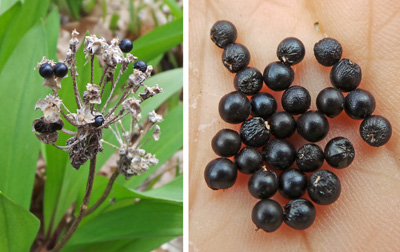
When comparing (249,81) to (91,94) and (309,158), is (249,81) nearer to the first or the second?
(309,158)

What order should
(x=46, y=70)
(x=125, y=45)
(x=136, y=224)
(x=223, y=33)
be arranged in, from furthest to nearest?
(x=223, y=33) → (x=136, y=224) → (x=125, y=45) → (x=46, y=70)

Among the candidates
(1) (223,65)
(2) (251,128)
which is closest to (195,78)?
(1) (223,65)

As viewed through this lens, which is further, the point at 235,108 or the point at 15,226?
the point at 235,108

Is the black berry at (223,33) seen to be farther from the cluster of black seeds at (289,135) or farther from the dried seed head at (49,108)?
the dried seed head at (49,108)

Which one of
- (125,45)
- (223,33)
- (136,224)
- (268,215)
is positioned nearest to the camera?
(125,45)

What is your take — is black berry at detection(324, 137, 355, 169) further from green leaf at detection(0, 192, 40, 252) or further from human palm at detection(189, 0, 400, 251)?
green leaf at detection(0, 192, 40, 252)

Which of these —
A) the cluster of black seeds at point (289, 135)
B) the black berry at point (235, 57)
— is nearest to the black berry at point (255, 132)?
the cluster of black seeds at point (289, 135)

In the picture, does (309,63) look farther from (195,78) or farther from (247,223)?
(247,223)

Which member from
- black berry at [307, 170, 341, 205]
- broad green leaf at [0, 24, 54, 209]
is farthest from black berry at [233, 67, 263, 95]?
broad green leaf at [0, 24, 54, 209]

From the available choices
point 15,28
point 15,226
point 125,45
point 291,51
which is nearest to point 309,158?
point 291,51
